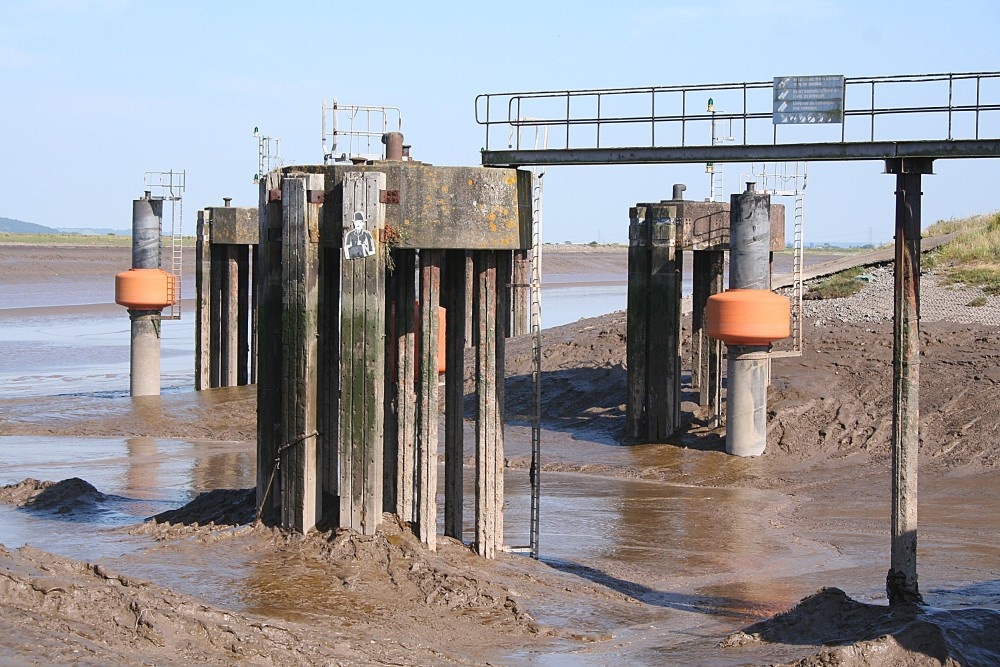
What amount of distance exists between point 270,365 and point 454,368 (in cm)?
189

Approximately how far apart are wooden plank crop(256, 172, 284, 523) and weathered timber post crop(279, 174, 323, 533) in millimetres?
202

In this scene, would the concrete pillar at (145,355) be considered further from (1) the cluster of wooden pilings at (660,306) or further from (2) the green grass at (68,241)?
(2) the green grass at (68,241)

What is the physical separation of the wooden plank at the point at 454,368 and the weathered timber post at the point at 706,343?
9.63 metres

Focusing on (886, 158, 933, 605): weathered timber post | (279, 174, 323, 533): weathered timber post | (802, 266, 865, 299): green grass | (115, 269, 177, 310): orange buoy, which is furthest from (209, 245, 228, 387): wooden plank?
(886, 158, 933, 605): weathered timber post

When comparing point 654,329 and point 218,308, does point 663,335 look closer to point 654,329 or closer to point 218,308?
point 654,329

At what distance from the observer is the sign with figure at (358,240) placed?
42.1ft

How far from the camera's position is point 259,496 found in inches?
530

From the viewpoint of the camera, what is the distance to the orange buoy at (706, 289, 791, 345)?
66.3ft

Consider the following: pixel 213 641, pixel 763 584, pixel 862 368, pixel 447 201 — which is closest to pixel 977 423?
pixel 862 368

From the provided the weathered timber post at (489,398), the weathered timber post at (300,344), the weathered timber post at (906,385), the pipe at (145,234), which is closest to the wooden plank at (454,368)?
the weathered timber post at (489,398)

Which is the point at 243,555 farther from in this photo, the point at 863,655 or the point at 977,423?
the point at 977,423

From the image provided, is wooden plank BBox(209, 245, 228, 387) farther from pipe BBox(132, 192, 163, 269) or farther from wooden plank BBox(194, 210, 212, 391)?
pipe BBox(132, 192, 163, 269)

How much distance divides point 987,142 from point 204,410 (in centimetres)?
1705

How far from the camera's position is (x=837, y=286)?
30.6 m
